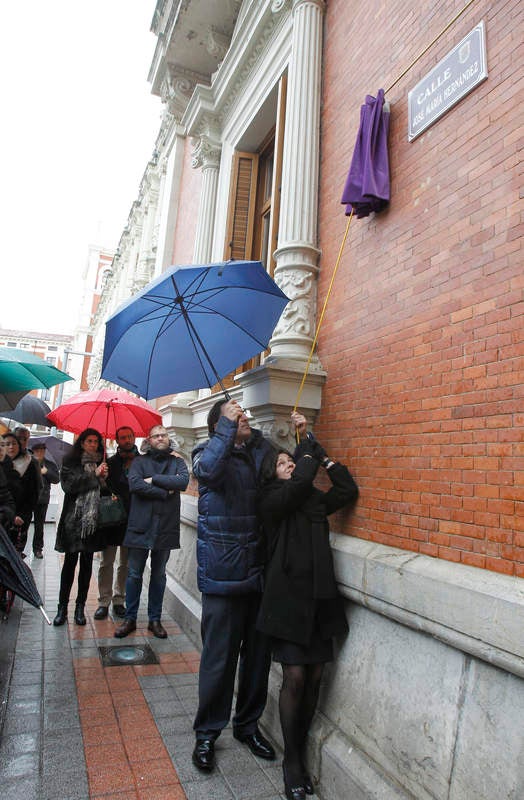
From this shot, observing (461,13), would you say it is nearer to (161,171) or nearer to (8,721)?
(8,721)

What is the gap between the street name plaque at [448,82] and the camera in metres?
3.02

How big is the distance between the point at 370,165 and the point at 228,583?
2.93 meters

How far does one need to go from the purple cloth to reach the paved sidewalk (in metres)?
3.65

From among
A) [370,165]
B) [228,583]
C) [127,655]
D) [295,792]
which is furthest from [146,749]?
[370,165]

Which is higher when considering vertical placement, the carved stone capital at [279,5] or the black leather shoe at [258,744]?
the carved stone capital at [279,5]

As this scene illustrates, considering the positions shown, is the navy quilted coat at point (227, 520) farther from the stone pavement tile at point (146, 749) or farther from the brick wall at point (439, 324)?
the stone pavement tile at point (146, 749)

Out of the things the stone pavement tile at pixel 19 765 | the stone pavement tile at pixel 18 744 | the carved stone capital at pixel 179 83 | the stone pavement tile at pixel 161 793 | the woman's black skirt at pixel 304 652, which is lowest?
the stone pavement tile at pixel 161 793

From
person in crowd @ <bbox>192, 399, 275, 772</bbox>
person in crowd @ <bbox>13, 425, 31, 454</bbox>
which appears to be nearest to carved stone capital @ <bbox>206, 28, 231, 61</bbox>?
person in crowd @ <bbox>13, 425, 31, 454</bbox>

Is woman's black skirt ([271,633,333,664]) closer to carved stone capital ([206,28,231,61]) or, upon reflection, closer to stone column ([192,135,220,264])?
stone column ([192,135,220,264])

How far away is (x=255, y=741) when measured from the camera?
3.24 m

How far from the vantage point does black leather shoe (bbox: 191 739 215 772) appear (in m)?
2.98

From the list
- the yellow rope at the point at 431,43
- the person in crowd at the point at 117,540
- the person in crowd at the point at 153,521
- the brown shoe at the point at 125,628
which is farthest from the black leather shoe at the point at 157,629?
the yellow rope at the point at 431,43

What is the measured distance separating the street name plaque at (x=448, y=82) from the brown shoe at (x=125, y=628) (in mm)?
4821

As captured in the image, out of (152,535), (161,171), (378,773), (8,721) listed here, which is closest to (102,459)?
(152,535)
